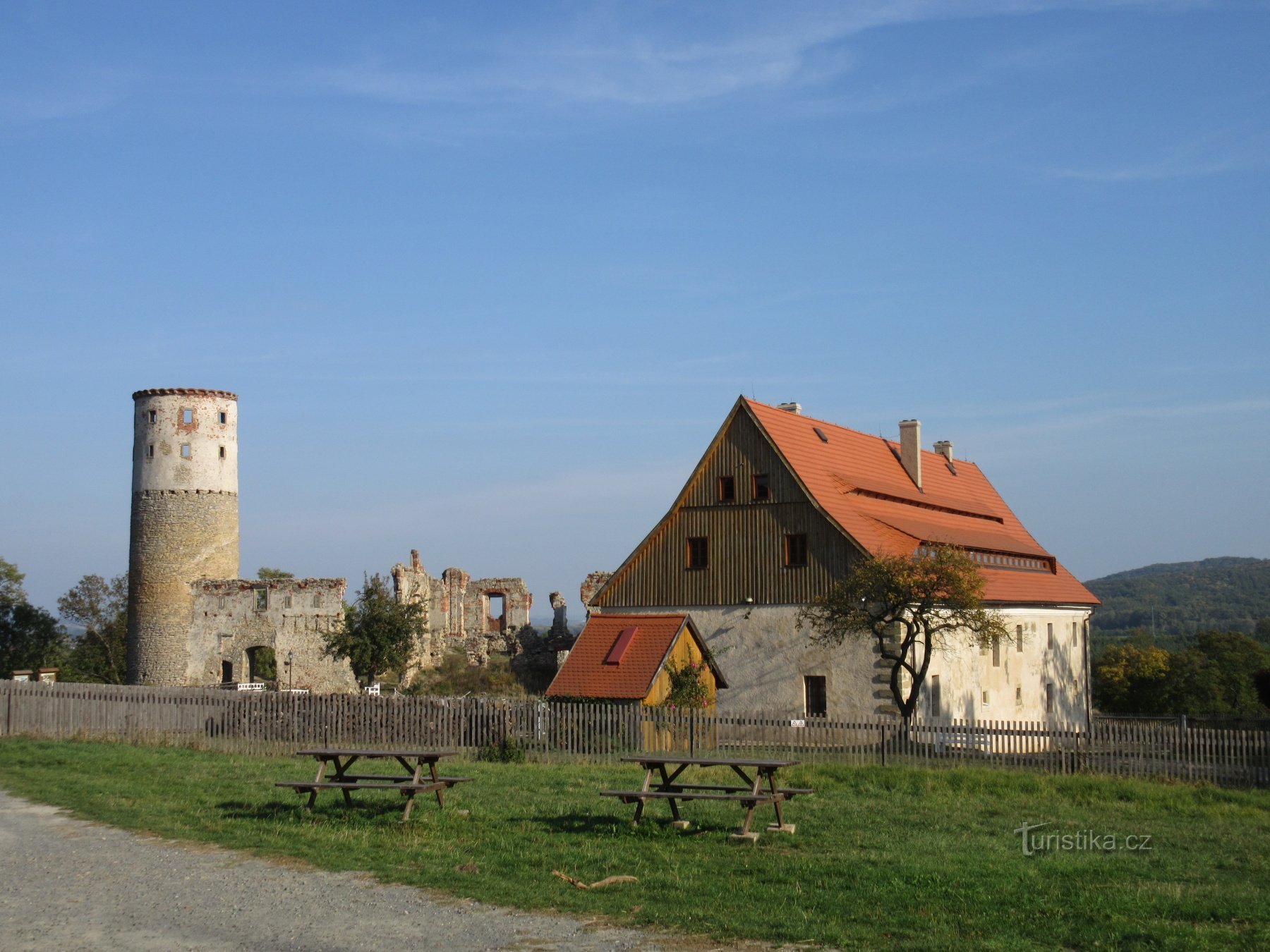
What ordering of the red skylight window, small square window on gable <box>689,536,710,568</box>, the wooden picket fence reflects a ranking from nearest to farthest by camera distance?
1. the wooden picket fence
2. the red skylight window
3. small square window on gable <box>689,536,710,568</box>

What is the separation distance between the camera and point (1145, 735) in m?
22.4

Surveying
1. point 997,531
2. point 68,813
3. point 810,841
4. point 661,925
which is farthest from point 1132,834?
point 997,531

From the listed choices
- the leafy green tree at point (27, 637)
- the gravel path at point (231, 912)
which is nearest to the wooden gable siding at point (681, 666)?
the gravel path at point (231, 912)

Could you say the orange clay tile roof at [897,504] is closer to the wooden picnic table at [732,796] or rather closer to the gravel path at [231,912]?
the wooden picnic table at [732,796]

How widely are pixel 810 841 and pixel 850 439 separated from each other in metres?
27.8

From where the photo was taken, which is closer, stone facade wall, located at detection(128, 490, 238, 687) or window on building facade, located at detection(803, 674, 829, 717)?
window on building facade, located at detection(803, 674, 829, 717)

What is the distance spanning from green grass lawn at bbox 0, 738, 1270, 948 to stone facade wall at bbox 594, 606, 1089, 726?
11.0 m

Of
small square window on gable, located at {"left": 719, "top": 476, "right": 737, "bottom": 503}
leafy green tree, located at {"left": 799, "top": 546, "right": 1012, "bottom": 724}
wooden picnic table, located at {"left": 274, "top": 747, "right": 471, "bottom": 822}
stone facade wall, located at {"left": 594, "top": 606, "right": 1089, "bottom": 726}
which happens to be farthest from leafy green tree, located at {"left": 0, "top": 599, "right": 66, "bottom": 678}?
wooden picnic table, located at {"left": 274, "top": 747, "right": 471, "bottom": 822}

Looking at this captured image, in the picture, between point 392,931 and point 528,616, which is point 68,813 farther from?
point 528,616

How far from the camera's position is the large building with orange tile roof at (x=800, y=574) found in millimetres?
33406

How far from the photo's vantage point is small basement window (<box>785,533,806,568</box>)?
112 ft

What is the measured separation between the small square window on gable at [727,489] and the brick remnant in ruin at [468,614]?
1737 cm

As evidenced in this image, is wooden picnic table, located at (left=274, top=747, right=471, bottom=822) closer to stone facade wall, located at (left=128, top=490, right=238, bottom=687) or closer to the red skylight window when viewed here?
the red skylight window

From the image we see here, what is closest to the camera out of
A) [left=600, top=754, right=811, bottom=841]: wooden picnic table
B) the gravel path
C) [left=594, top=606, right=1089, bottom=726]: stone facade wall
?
the gravel path
